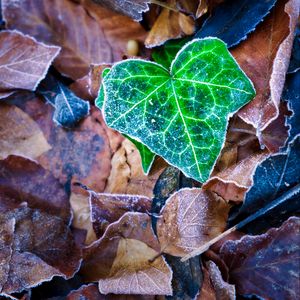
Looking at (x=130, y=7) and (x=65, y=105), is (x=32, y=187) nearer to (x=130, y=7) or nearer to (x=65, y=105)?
(x=65, y=105)

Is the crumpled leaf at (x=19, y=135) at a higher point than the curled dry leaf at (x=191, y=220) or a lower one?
lower

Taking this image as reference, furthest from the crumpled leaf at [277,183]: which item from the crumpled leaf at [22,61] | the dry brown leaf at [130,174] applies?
the crumpled leaf at [22,61]

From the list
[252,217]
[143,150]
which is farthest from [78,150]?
[252,217]

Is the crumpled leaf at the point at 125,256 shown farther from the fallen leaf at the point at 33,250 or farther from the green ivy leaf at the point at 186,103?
the green ivy leaf at the point at 186,103

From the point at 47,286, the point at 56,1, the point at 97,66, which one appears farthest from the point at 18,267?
the point at 56,1

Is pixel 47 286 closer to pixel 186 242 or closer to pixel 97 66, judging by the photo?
pixel 186 242

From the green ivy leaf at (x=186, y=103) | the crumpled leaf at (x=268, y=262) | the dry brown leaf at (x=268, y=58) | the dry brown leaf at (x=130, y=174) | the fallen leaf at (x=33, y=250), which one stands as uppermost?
the dry brown leaf at (x=268, y=58)

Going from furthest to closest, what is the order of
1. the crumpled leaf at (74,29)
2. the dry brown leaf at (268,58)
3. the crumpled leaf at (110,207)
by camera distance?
the crumpled leaf at (74,29) → the crumpled leaf at (110,207) → the dry brown leaf at (268,58)
